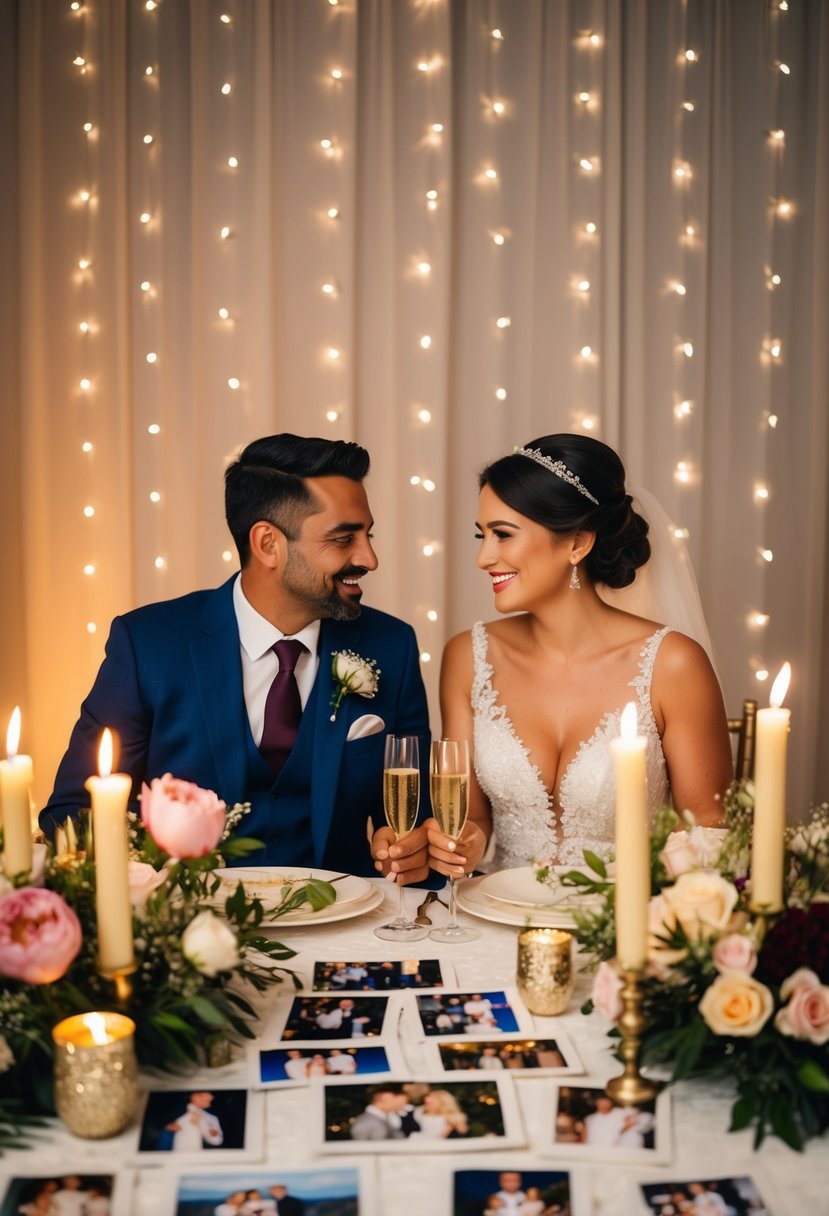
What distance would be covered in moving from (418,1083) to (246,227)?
11.1 feet

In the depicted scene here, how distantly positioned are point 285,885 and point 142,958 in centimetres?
51

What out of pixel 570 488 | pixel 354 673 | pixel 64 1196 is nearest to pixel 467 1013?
pixel 64 1196

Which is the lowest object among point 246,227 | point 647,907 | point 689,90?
point 647,907

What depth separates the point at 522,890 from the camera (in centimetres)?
182

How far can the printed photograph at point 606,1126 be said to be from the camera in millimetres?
1088

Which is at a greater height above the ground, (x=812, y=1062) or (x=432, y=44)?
(x=432, y=44)

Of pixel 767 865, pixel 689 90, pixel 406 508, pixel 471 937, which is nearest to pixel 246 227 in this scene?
pixel 406 508

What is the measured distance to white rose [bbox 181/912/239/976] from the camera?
1.21 meters

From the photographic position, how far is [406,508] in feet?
13.4

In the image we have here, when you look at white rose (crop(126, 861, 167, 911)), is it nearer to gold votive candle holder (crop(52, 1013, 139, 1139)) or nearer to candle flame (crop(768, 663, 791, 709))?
gold votive candle holder (crop(52, 1013, 139, 1139))

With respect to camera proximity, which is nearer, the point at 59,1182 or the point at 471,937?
the point at 59,1182

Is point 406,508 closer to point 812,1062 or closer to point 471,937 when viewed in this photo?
point 471,937

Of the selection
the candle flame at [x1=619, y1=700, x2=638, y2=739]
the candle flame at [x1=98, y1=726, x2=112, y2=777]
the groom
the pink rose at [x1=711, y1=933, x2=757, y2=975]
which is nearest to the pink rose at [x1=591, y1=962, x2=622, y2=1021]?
the pink rose at [x1=711, y1=933, x2=757, y2=975]

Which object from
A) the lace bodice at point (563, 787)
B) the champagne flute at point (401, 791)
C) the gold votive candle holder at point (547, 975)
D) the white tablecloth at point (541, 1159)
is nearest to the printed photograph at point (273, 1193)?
the white tablecloth at point (541, 1159)
